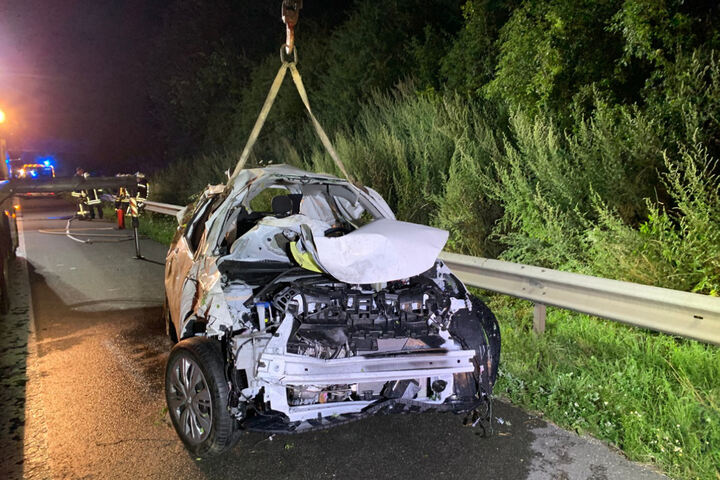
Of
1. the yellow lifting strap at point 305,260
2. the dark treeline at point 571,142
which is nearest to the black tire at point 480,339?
the yellow lifting strap at point 305,260

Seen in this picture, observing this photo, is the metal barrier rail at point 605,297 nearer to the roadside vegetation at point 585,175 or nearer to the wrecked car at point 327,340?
the roadside vegetation at point 585,175

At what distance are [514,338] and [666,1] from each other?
4.32 m

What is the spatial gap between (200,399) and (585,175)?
4979mm

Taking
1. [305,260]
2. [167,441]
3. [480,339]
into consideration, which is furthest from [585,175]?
[167,441]

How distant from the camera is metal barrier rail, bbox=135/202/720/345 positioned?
3.56 meters

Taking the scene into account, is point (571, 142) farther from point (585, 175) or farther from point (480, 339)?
point (480, 339)

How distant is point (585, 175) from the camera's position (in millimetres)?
6422

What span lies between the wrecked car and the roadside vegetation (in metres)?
1.00

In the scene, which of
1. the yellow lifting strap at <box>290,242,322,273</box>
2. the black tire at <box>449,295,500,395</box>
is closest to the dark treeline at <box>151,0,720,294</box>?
the black tire at <box>449,295,500,395</box>

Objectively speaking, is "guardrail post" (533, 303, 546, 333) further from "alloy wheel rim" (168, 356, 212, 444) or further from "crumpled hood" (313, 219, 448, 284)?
"alloy wheel rim" (168, 356, 212, 444)

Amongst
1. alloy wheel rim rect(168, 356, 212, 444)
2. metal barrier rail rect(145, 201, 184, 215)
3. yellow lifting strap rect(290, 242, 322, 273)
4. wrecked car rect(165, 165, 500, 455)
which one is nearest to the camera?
wrecked car rect(165, 165, 500, 455)

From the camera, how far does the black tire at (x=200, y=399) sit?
3.38 m

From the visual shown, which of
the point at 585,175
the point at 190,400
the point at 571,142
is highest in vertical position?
the point at 571,142

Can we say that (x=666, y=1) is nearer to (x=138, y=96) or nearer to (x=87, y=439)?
(x=87, y=439)
